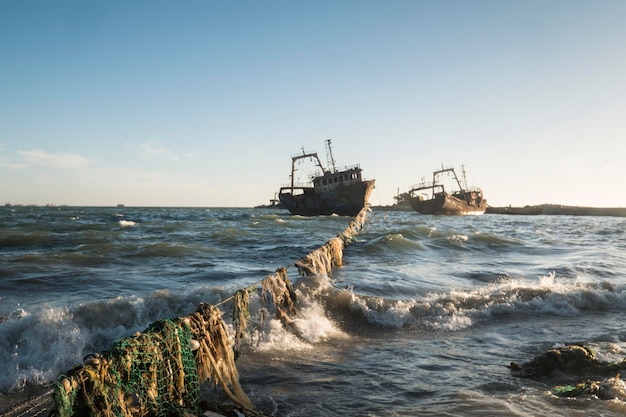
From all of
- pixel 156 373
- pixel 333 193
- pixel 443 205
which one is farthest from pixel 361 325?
pixel 443 205

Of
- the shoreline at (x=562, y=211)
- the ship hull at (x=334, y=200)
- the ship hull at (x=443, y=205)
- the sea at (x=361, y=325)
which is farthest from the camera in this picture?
the shoreline at (x=562, y=211)

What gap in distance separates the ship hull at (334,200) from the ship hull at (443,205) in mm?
20263

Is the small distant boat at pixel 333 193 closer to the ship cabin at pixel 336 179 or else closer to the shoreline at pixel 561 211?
the ship cabin at pixel 336 179

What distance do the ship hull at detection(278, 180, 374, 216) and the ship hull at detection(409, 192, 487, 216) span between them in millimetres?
20263

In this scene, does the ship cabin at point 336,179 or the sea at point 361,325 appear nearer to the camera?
the sea at point 361,325

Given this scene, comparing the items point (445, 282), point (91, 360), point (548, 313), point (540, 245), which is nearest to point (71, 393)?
point (91, 360)

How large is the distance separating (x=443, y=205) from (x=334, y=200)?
2458 centimetres

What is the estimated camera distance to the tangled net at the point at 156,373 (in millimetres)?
2764

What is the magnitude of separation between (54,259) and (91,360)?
15.0 meters

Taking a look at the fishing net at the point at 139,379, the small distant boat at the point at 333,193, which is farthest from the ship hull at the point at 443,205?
the fishing net at the point at 139,379

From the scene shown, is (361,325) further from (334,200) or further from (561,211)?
(561,211)

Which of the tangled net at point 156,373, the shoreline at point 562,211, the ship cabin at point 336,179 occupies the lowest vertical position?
the tangled net at point 156,373

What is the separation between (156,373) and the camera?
325cm

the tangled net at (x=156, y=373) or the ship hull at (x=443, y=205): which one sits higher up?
the ship hull at (x=443, y=205)
